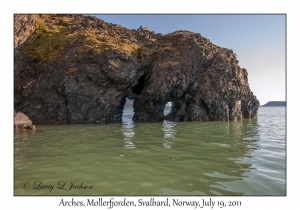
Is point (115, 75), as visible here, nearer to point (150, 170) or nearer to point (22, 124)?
point (22, 124)

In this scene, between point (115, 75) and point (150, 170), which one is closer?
point (150, 170)

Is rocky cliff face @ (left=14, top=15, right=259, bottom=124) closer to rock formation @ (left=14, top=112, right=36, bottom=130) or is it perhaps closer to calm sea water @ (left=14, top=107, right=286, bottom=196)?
rock formation @ (left=14, top=112, right=36, bottom=130)

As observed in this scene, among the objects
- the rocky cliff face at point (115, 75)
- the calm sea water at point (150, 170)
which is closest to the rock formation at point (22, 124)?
the rocky cliff face at point (115, 75)

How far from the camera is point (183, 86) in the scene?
39.3 metres

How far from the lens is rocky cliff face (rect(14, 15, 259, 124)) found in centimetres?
3419

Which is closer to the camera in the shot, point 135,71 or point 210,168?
point 210,168

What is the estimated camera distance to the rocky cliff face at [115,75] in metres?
34.2

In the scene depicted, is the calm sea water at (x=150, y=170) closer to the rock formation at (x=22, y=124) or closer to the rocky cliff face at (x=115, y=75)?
the rock formation at (x=22, y=124)

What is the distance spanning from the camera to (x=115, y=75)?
3538 cm

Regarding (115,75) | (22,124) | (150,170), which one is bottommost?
(150,170)

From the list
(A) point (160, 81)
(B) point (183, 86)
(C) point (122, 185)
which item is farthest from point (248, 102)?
(C) point (122, 185)

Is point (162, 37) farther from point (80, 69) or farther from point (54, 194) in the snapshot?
point (54, 194)

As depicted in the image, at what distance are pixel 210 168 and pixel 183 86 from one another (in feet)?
100

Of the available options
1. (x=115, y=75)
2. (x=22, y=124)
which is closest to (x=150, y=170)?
(x=22, y=124)
